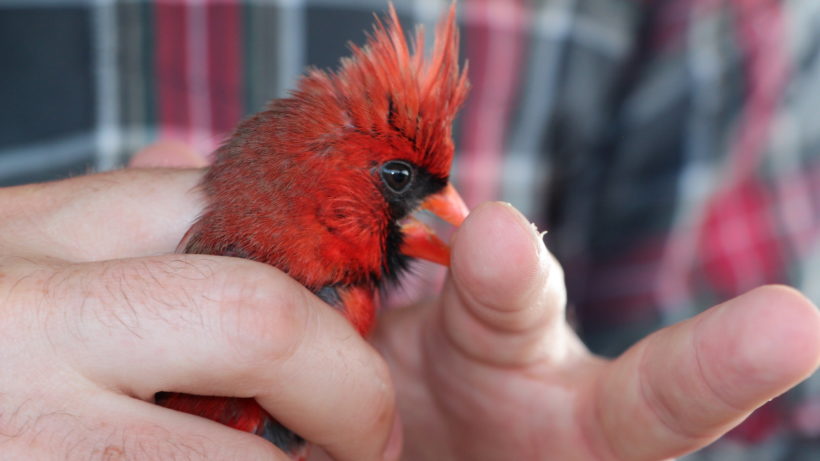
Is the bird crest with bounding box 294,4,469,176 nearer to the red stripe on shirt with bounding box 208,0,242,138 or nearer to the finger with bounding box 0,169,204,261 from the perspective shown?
the finger with bounding box 0,169,204,261

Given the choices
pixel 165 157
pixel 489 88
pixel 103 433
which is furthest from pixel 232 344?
pixel 489 88

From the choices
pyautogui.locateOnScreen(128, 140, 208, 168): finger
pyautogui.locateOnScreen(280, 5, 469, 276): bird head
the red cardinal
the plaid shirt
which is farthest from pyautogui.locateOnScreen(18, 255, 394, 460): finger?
the plaid shirt

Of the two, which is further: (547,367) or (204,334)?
(547,367)

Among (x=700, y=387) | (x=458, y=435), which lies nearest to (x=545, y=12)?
(x=458, y=435)

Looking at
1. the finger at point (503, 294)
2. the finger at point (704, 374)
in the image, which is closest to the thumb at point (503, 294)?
the finger at point (503, 294)

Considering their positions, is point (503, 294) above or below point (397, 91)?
below

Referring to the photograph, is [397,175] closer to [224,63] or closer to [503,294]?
[503,294]

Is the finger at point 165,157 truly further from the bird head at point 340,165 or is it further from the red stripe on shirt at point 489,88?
the red stripe on shirt at point 489,88

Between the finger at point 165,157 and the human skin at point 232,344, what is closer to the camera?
the human skin at point 232,344
